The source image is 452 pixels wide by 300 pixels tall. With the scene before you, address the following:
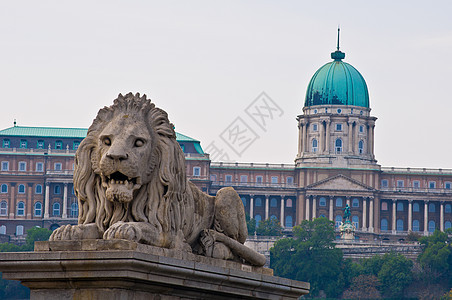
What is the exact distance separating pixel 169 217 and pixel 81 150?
1.17m

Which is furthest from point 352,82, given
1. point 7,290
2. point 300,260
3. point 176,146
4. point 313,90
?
point 176,146

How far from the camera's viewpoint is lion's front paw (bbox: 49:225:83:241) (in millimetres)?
14242

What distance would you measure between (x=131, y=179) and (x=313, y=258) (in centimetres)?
13212

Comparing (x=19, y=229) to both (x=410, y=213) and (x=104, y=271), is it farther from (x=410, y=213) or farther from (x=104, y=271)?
(x=104, y=271)

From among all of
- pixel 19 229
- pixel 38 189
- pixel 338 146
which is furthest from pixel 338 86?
pixel 19 229

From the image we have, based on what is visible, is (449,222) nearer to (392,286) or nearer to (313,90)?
(313,90)

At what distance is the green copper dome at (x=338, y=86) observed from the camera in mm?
184000

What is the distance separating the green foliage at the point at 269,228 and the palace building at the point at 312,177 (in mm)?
8017

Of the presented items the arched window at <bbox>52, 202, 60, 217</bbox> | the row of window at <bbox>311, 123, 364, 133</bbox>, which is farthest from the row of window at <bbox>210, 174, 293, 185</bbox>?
the arched window at <bbox>52, 202, 60, 217</bbox>

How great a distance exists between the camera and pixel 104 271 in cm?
1329

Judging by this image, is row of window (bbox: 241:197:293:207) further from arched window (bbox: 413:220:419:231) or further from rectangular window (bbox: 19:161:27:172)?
rectangular window (bbox: 19:161:27:172)

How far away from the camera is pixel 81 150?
14.8m

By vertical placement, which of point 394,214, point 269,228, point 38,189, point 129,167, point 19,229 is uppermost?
point 38,189

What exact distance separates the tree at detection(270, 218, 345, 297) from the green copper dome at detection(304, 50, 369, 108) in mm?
30732
